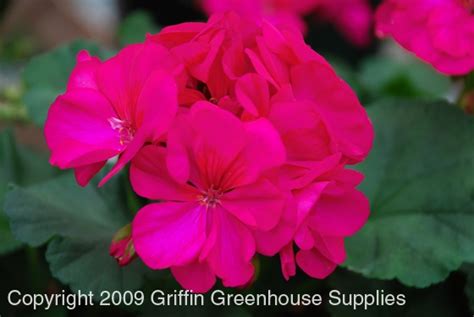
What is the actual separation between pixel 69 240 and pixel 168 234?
19 cm

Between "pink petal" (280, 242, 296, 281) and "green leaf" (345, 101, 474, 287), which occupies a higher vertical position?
"pink petal" (280, 242, 296, 281)

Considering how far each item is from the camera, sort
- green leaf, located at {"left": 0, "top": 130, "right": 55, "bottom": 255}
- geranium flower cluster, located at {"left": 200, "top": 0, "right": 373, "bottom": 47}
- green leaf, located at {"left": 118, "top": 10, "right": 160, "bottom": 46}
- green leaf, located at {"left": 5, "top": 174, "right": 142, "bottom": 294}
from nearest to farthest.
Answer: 1. green leaf, located at {"left": 5, "top": 174, "right": 142, "bottom": 294}
2. green leaf, located at {"left": 0, "top": 130, "right": 55, "bottom": 255}
3. green leaf, located at {"left": 118, "top": 10, "right": 160, "bottom": 46}
4. geranium flower cluster, located at {"left": 200, "top": 0, "right": 373, "bottom": 47}

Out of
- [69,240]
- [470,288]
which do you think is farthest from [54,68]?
[470,288]

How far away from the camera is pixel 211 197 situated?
531 millimetres

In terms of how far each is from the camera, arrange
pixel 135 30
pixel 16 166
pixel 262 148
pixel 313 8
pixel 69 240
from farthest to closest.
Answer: pixel 313 8 → pixel 135 30 → pixel 16 166 → pixel 69 240 → pixel 262 148

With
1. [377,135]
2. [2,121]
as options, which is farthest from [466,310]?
[2,121]

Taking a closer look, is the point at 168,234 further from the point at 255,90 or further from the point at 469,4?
the point at 469,4

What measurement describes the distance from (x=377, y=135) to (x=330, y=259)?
315mm

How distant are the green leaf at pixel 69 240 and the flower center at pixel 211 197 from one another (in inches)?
6.6

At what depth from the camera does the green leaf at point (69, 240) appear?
0.64 metres

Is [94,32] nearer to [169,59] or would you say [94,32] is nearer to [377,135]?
[377,135]

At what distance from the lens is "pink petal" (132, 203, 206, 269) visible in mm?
498

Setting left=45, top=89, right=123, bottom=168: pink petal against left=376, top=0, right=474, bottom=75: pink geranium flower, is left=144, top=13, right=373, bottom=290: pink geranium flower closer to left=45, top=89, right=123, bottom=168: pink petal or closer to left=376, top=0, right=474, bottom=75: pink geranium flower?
left=45, top=89, right=123, bottom=168: pink petal

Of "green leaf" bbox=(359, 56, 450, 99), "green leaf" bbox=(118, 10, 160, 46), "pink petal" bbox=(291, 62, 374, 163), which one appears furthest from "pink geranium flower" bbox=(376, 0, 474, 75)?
"green leaf" bbox=(118, 10, 160, 46)
